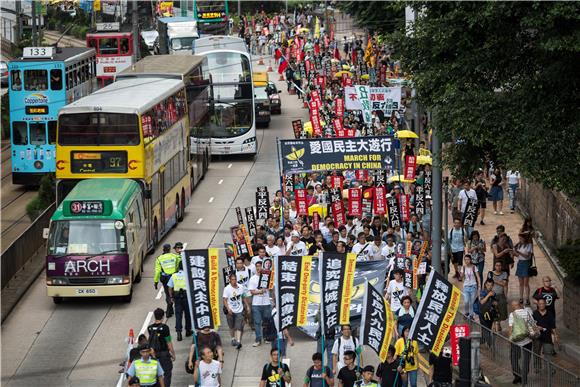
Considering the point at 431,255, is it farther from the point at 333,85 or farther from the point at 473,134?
the point at 333,85

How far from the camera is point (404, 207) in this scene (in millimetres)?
28766

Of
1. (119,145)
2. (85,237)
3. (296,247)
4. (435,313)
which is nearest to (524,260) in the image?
(296,247)

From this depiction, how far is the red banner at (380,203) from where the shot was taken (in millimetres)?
29281

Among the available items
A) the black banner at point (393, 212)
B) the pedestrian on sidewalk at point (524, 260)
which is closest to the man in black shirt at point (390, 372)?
the pedestrian on sidewalk at point (524, 260)

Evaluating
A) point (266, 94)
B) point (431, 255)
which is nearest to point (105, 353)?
point (431, 255)

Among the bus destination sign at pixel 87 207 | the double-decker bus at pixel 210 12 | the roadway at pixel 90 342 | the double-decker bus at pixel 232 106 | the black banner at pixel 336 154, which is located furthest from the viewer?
the double-decker bus at pixel 210 12

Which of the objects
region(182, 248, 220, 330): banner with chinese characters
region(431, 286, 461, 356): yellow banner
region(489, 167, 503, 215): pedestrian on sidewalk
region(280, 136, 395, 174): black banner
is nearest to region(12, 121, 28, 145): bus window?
region(280, 136, 395, 174): black banner

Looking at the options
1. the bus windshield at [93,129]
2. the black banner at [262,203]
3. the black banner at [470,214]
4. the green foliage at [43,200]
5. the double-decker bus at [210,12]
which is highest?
the double-decker bus at [210,12]

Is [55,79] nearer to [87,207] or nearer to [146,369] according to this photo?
[87,207]

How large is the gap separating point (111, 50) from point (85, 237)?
28511mm

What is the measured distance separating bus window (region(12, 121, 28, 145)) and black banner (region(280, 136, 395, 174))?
1278cm

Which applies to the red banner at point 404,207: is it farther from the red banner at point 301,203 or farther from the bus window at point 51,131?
the bus window at point 51,131

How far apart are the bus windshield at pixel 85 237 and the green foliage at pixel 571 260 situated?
8.74 meters

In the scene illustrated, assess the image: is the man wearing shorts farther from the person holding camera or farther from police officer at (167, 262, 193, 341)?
the person holding camera
